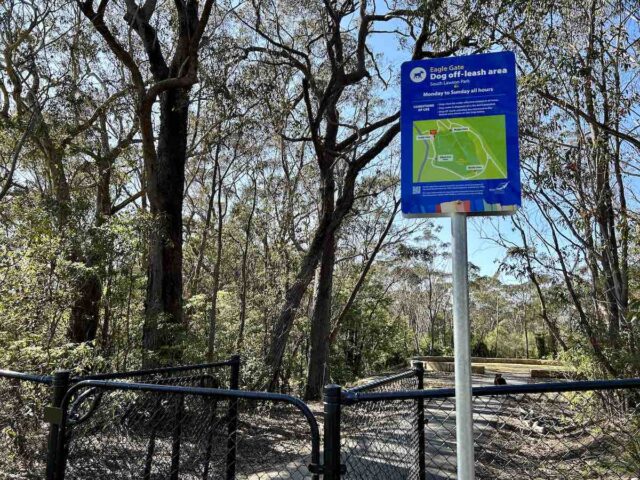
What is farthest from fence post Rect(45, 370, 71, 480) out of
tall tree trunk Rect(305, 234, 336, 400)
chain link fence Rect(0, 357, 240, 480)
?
tall tree trunk Rect(305, 234, 336, 400)

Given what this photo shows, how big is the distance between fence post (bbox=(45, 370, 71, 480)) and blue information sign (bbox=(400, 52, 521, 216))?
2.08m

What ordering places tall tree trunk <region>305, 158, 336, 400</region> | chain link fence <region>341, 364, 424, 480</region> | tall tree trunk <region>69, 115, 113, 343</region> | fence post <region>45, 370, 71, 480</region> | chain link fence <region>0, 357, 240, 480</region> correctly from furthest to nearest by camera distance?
tall tree trunk <region>305, 158, 336, 400</region>
tall tree trunk <region>69, 115, 113, 343</region>
chain link fence <region>0, 357, 240, 480</region>
chain link fence <region>341, 364, 424, 480</region>
fence post <region>45, 370, 71, 480</region>

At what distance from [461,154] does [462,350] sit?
2.17 ft

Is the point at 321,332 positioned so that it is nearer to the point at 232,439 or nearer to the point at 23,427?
the point at 23,427

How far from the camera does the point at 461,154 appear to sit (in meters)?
1.73

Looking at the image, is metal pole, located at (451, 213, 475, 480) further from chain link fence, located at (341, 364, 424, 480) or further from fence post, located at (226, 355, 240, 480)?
fence post, located at (226, 355, 240, 480)

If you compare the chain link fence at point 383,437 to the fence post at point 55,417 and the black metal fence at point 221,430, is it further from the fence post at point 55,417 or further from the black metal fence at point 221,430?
the fence post at point 55,417

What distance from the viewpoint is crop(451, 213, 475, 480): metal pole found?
5.38 feet

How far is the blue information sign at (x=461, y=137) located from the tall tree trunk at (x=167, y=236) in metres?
6.70

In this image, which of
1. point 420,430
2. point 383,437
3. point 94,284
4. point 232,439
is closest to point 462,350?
point 383,437

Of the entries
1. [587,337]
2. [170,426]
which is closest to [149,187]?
[170,426]

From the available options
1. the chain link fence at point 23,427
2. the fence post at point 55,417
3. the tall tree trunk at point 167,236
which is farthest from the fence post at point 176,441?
the tall tree trunk at point 167,236

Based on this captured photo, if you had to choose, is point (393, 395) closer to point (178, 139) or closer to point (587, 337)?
point (587, 337)

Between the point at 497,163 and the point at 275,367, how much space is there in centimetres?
964
